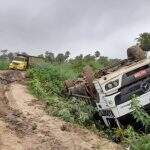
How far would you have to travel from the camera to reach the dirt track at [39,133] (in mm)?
10805

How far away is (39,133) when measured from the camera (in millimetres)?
11789

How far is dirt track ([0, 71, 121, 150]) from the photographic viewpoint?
1080 cm

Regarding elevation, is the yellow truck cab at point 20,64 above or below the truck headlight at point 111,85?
above

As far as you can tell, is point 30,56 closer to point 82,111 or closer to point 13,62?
point 13,62

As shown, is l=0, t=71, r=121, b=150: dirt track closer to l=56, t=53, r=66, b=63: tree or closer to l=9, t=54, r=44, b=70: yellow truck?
l=9, t=54, r=44, b=70: yellow truck

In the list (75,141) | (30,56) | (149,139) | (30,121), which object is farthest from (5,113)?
(30,56)

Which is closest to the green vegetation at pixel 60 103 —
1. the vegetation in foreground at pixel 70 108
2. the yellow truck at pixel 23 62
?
the vegetation in foreground at pixel 70 108

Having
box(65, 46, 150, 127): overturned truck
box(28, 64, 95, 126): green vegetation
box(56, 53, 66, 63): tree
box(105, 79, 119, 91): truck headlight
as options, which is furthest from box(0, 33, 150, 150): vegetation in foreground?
box(56, 53, 66, 63): tree

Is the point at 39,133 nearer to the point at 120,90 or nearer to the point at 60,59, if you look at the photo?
the point at 120,90

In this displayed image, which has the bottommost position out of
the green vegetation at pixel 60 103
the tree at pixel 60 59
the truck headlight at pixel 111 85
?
the green vegetation at pixel 60 103

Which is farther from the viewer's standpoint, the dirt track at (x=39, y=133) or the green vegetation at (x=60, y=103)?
the green vegetation at (x=60, y=103)

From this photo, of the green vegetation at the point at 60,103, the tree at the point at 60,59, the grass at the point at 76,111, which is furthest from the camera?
the tree at the point at 60,59

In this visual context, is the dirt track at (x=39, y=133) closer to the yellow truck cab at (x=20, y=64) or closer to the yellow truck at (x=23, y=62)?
the yellow truck at (x=23, y=62)

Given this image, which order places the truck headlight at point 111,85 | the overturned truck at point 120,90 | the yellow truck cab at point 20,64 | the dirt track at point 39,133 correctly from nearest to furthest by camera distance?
the dirt track at point 39,133 < the overturned truck at point 120,90 < the truck headlight at point 111,85 < the yellow truck cab at point 20,64
